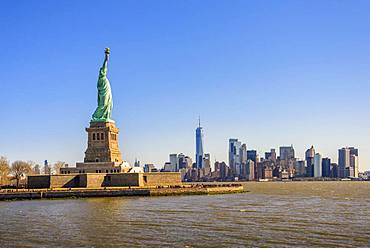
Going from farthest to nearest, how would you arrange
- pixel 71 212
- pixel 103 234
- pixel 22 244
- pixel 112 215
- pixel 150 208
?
pixel 150 208
pixel 71 212
pixel 112 215
pixel 103 234
pixel 22 244

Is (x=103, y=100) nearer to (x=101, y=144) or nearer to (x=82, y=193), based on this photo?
(x=101, y=144)

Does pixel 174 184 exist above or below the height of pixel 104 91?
below

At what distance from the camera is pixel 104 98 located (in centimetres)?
10462

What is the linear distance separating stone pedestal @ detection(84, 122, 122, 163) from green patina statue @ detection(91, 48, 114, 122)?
1.78 metres

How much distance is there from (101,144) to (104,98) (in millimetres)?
9825

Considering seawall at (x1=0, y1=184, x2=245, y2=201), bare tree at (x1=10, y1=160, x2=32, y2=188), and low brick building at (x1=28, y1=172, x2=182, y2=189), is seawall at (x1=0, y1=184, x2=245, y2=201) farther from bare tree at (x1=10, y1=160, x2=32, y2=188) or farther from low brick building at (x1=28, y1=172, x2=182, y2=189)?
bare tree at (x1=10, y1=160, x2=32, y2=188)

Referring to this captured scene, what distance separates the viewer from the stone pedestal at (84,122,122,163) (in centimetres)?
10000

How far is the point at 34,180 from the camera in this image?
307 ft

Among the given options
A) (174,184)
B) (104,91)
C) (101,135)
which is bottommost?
(174,184)

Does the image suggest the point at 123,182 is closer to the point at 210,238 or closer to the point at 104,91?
the point at 104,91

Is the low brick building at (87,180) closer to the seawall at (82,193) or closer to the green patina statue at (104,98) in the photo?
the seawall at (82,193)

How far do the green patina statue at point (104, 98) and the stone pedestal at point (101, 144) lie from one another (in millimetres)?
1784

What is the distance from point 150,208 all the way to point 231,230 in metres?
21.5

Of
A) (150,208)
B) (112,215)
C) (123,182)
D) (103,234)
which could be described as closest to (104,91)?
(123,182)
